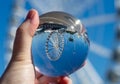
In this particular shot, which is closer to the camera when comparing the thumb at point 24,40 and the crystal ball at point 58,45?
the thumb at point 24,40

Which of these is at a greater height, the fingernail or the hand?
the fingernail

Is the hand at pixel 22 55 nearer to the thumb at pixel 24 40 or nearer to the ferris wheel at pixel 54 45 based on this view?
the thumb at pixel 24 40

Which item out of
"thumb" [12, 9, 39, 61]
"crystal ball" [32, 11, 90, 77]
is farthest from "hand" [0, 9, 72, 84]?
"crystal ball" [32, 11, 90, 77]

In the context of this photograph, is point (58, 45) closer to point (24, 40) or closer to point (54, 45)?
point (54, 45)

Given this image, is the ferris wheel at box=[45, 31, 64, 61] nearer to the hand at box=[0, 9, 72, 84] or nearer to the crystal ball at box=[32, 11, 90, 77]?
the crystal ball at box=[32, 11, 90, 77]

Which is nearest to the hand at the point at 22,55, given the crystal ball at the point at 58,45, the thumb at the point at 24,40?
the thumb at the point at 24,40

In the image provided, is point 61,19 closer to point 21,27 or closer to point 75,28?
point 75,28

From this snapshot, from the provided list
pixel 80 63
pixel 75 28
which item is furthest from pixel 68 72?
pixel 75 28

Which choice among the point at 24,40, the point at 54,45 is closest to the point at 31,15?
the point at 24,40
